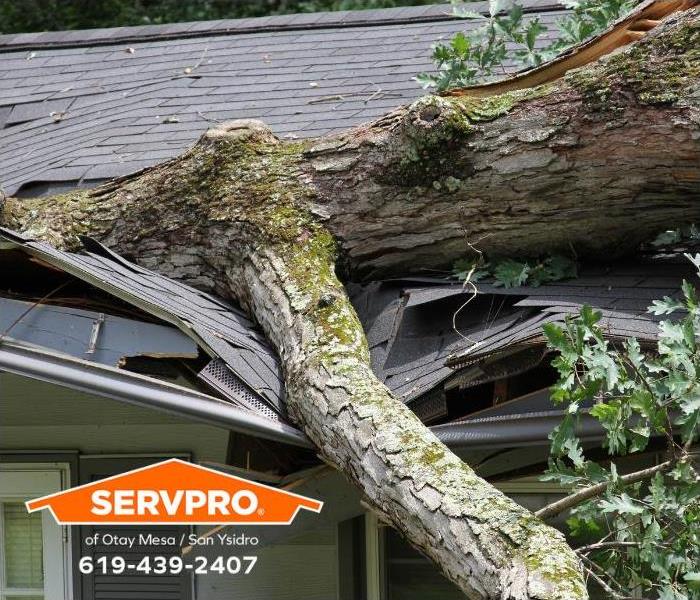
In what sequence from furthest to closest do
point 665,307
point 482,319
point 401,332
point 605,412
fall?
point 401,332 → point 482,319 → point 665,307 → point 605,412

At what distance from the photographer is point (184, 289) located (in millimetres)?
4551

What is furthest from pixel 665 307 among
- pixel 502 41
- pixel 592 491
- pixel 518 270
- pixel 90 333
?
pixel 502 41

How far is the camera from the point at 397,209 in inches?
171

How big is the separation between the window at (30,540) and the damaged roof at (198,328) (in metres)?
1.46

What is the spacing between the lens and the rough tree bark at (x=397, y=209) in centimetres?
357

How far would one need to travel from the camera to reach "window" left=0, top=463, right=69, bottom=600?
17.5ft

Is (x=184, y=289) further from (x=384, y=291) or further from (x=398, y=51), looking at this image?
(x=398, y=51)

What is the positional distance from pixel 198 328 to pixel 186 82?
3.45 meters

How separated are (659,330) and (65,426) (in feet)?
9.42

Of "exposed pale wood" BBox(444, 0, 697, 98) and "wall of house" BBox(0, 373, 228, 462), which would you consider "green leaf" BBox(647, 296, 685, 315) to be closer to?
"exposed pale wood" BBox(444, 0, 697, 98)

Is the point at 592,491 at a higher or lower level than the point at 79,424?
lower

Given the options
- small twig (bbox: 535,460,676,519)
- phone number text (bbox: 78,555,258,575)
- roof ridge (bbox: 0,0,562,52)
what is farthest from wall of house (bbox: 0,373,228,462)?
roof ridge (bbox: 0,0,562,52)

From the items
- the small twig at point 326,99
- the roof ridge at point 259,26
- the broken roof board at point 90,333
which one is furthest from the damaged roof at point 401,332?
the roof ridge at point 259,26

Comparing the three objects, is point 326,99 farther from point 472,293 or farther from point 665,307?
point 665,307
